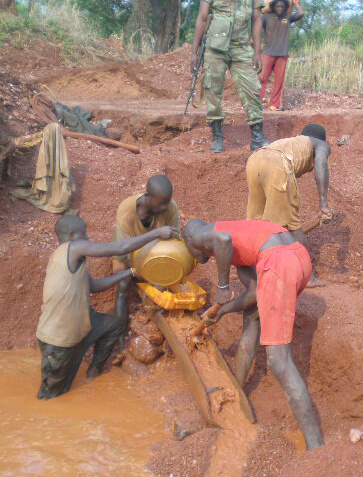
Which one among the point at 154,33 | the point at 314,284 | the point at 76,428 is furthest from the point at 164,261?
the point at 154,33

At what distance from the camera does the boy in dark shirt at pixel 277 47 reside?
27.2 ft

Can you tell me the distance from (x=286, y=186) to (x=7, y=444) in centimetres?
276

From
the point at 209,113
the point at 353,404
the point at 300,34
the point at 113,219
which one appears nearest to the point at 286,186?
the point at 353,404

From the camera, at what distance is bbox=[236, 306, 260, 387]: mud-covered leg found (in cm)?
363

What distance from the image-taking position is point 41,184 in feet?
17.4

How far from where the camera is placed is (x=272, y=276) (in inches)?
119

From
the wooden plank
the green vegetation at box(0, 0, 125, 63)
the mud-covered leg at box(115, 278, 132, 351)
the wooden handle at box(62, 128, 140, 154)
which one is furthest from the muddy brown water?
the green vegetation at box(0, 0, 125, 63)

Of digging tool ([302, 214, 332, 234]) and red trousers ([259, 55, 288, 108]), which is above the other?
red trousers ([259, 55, 288, 108])

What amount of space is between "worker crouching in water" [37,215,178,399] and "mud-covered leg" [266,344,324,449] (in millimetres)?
1113

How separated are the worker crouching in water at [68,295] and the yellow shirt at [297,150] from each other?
1.45 meters

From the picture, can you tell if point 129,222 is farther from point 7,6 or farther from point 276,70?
point 7,6

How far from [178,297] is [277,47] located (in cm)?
596

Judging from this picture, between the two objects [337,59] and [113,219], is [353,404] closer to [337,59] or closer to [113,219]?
[113,219]

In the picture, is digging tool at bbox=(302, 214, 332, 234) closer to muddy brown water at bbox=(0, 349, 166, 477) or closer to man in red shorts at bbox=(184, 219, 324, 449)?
man in red shorts at bbox=(184, 219, 324, 449)
